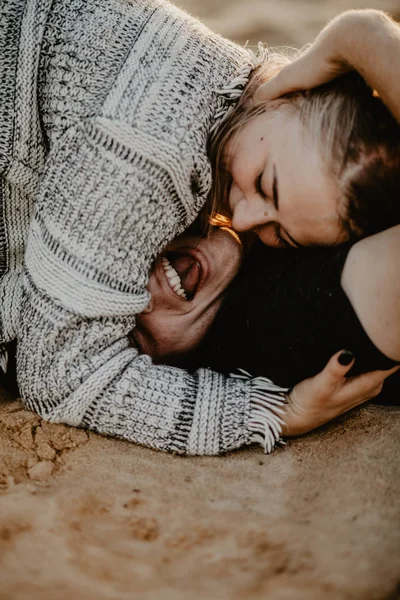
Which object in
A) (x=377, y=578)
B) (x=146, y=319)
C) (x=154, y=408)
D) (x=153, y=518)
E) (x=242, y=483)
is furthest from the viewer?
(x=146, y=319)

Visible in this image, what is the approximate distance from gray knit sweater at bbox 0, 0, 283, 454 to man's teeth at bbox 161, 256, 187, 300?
130mm

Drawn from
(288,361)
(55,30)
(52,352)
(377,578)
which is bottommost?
(52,352)

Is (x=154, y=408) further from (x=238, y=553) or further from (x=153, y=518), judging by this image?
(x=238, y=553)

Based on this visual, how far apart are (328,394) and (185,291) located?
40 centimetres

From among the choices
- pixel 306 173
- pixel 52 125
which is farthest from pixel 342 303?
pixel 52 125

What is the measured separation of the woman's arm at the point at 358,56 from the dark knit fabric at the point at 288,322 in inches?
11.0

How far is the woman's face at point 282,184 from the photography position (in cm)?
96

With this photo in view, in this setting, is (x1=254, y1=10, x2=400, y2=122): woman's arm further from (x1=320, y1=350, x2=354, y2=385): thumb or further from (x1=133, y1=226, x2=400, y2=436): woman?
(x1=320, y1=350, x2=354, y2=385): thumb

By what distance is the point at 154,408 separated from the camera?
99cm

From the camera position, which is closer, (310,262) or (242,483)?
(242,483)

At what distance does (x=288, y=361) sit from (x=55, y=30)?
0.78 metres

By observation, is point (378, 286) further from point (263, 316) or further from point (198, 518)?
point (198, 518)

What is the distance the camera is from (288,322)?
1.01 meters

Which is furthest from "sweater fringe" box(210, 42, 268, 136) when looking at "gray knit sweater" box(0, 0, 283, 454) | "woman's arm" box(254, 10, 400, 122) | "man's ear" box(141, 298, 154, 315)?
"man's ear" box(141, 298, 154, 315)
